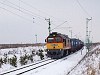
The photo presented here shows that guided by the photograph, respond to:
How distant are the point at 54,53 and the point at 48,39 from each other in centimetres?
226

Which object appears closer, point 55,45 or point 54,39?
point 55,45

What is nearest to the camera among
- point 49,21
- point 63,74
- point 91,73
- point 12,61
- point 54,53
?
point 91,73

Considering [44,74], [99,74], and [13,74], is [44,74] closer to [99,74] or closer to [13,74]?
[13,74]

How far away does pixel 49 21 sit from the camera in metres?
43.6

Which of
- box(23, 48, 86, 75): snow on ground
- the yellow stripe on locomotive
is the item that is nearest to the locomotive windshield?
the yellow stripe on locomotive

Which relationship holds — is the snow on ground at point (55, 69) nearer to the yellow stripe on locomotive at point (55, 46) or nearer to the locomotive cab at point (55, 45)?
the locomotive cab at point (55, 45)

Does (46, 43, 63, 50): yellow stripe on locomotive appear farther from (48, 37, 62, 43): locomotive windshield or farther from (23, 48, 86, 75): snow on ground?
(23, 48, 86, 75): snow on ground

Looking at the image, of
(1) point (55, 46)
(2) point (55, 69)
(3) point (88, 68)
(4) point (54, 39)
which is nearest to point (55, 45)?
(1) point (55, 46)

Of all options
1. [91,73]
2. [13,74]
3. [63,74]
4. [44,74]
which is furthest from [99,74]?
[13,74]

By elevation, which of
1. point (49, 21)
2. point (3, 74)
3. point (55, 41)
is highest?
point (49, 21)

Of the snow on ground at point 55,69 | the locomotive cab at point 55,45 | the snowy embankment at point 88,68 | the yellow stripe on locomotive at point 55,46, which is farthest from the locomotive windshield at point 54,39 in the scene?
the snowy embankment at point 88,68

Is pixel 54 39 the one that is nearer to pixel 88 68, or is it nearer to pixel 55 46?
pixel 55 46

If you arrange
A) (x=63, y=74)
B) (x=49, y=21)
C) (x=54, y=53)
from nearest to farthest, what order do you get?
(x=63, y=74)
(x=54, y=53)
(x=49, y=21)

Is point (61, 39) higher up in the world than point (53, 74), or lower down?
higher up
